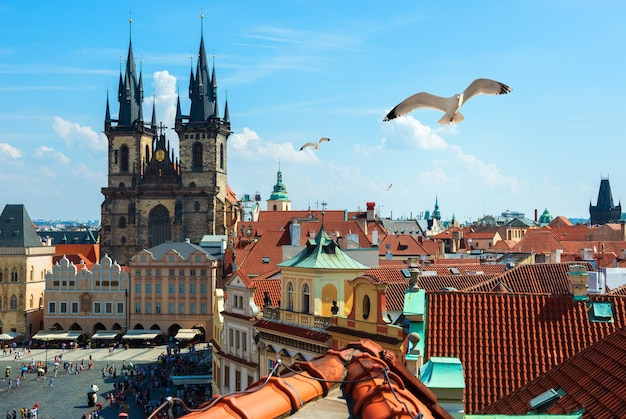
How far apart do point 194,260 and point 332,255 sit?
162 feet

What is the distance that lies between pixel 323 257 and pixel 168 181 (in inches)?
3035

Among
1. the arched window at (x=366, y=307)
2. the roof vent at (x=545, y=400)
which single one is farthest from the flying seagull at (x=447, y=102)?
the arched window at (x=366, y=307)

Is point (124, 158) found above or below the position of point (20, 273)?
above

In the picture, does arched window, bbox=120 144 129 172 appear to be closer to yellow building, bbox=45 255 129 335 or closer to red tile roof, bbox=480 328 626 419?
yellow building, bbox=45 255 129 335

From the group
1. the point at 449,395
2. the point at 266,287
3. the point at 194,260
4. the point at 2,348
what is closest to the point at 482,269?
the point at 266,287

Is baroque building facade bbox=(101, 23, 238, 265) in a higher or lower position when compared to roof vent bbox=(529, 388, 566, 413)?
higher

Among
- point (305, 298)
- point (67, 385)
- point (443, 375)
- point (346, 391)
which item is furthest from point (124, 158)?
point (346, 391)

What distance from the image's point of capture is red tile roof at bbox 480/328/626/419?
364 inches

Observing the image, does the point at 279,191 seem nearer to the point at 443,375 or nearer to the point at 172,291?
the point at 172,291

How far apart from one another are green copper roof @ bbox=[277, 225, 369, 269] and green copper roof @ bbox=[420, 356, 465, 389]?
16.9 meters

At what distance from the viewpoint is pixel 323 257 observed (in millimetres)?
26188

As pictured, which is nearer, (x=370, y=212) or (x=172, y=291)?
(x=172, y=291)

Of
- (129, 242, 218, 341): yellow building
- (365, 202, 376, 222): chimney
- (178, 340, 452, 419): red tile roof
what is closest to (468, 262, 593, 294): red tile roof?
(178, 340, 452, 419): red tile roof

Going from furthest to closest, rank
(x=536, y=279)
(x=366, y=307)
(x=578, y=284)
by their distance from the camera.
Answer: (x=536, y=279)
(x=366, y=307)
(x=578, y=284)
